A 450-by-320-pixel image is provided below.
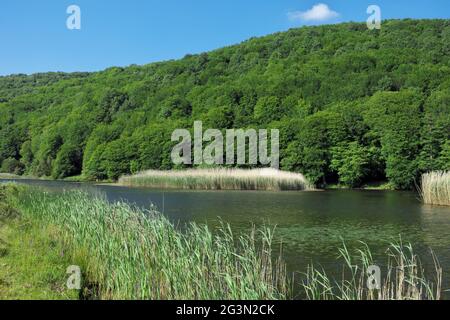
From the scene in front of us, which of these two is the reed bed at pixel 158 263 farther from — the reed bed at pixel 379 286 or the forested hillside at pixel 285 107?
the forested hillside at pixel 285 107

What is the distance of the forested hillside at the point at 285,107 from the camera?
52594 mm

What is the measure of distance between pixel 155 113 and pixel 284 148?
35.4 m

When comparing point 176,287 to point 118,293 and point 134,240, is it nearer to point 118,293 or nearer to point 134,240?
point 118,293

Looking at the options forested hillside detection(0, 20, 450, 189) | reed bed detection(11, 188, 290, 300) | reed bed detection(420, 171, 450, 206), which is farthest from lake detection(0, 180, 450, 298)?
forested hillside detection(0, 20, 450, 189)

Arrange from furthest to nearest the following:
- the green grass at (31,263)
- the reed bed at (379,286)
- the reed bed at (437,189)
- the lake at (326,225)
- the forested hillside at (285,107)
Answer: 1. the forested hillside at (285,107)
2. the reed bed at (437,189)
3. the lake at (326,225)
4. the green grass at (31,263)
5. the reed bed at (379,286)

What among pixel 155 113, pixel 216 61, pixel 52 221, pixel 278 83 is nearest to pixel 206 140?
pixel 278 83

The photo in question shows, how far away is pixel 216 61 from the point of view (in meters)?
103

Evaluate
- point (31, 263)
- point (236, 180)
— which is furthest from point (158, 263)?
point (236, 180)

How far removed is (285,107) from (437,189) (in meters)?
47.5

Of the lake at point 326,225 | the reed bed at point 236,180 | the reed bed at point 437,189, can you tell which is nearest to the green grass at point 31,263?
the lake at point 326,225

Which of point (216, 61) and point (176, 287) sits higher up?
point (216, 61)

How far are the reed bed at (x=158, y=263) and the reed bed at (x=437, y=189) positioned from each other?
18323mm

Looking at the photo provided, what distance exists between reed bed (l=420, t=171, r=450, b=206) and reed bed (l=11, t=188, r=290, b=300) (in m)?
18.3
